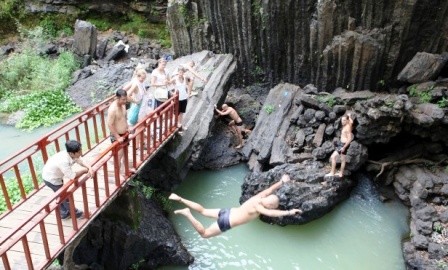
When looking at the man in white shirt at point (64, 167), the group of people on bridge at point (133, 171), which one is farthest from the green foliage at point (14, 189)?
the man in white shirt at point (64, 167)

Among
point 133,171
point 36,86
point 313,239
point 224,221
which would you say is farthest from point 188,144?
point 36,86

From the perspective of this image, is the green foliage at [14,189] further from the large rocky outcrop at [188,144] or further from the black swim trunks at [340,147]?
the black swim trunks at [340,147]

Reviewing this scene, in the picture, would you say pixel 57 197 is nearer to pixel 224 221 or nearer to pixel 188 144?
pixel 224 221

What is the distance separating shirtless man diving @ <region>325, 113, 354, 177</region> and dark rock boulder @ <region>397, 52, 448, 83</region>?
2.54m

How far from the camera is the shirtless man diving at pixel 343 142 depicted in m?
10.7

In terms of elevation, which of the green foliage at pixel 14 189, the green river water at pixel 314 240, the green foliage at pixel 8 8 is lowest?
the green river water at pixel 314 240

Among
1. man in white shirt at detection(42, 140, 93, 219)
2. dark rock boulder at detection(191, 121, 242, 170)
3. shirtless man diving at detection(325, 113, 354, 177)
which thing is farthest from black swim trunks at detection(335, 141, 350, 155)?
man in white shirt at detection(42, 140, 93, 219)

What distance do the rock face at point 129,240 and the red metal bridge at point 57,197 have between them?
0.86 meters

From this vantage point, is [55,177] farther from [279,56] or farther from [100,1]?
[100,1]

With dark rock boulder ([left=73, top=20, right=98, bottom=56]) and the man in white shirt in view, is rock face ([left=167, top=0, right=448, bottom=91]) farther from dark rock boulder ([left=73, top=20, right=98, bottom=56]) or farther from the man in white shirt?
the man in white shirt

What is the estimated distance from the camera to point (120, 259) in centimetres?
877

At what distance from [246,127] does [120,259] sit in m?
6.43

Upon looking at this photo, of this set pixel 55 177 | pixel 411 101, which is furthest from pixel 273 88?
pixel 55 177

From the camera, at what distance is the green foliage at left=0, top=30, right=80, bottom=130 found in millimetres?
14438
